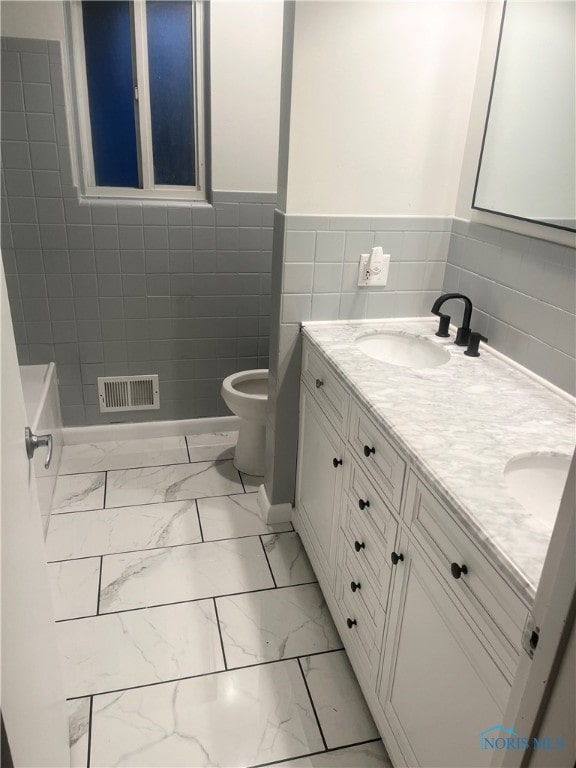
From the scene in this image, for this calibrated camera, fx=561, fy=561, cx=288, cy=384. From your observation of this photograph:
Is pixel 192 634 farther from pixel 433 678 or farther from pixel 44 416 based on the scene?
pixel 44 416

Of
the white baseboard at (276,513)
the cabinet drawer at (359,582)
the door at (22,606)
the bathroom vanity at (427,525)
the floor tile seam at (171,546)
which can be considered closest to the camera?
the door at (22,606)

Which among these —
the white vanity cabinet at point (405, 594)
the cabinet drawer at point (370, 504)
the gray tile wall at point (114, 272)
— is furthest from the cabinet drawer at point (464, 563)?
the gray tile wall at point (114, 272)

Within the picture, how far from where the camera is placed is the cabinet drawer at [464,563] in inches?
36.1

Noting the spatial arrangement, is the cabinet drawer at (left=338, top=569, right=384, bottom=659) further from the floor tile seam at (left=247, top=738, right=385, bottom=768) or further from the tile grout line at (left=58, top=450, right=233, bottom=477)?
the tile grout line at (left=58, top=450, right=233, bottom=477)

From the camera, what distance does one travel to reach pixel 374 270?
6.72 feet

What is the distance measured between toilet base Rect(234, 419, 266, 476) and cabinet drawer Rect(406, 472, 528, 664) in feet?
4.84

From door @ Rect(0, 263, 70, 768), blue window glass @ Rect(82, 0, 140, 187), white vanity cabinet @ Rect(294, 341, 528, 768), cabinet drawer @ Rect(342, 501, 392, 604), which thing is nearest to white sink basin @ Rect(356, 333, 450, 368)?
white vanity cabinet @ Rect(294, 341, 528, 768)

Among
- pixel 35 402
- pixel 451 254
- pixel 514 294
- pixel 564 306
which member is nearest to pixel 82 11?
pixel 35 402

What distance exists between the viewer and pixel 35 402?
2434mm

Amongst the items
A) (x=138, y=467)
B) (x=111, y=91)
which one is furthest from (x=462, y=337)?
(x=111, y=91)

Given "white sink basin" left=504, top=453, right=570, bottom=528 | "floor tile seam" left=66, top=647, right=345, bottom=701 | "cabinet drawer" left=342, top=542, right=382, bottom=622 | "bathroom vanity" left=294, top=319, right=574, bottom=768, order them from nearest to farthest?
"bathroom vanity" left=294, top=319, right=574, bottom=768 → "white sink basin" left=504, top=453, right=570, bottom=528 → "cabinet drawer" left=342, top=542, right=382, bottom=622 → "floor tile seam" left=66, top=647, right=345, bottom=701

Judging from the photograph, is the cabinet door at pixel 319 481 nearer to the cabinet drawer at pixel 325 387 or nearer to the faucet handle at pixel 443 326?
the cabinet drawer at pixel 325 387

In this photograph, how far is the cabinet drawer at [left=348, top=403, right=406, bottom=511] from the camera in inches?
52.7

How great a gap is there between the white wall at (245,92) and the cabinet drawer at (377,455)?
1.57 m
